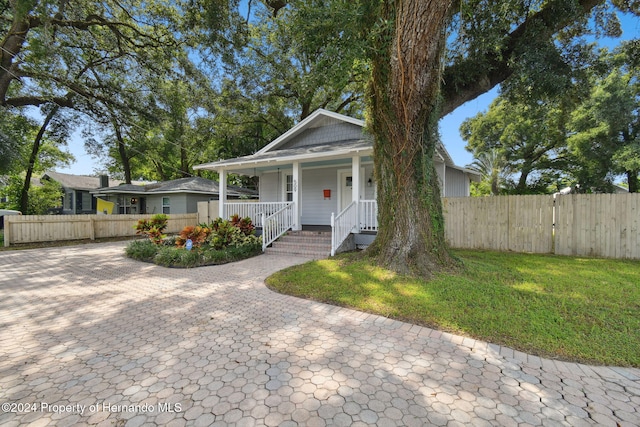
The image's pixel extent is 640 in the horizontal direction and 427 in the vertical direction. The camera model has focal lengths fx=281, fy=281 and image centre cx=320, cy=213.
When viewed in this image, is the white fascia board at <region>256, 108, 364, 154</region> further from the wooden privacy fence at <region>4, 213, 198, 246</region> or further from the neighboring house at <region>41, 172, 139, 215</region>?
the neighboring house at <region>41, 172, 139, 215</region>

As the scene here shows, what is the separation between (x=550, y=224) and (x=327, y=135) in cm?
828

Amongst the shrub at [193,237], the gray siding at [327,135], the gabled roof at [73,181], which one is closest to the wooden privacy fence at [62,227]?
the shrub at [193,237]

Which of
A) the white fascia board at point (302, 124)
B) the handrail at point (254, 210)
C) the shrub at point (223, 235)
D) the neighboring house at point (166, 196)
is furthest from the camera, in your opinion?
the neighboring house at point (166, 196)

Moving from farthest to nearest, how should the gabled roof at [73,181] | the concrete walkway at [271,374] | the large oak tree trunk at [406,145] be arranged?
the gabled roof at [73,181] → the large oak tree trunk at [406,145] → the concrete walkway at [271,374]

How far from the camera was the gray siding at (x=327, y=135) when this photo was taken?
1123 cm

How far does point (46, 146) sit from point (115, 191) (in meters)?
10.4

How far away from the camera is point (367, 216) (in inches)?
348

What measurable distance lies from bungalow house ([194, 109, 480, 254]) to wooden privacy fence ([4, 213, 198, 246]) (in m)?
5.68

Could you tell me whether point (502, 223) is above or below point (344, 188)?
below

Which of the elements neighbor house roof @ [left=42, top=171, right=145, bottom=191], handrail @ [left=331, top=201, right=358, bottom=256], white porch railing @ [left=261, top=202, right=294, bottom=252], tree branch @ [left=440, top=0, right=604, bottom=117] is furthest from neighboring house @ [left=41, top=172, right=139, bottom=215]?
tree branch @ [left=440, top=0, right=604, bottom=117]

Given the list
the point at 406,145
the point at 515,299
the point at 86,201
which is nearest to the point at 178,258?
the point at 406,145

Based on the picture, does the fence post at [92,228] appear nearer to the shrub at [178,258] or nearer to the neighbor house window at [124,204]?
the neighbor house window at [124,204]

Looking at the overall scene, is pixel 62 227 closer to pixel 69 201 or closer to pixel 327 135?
pixel 327 135

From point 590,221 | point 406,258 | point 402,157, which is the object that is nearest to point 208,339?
point 406,258
